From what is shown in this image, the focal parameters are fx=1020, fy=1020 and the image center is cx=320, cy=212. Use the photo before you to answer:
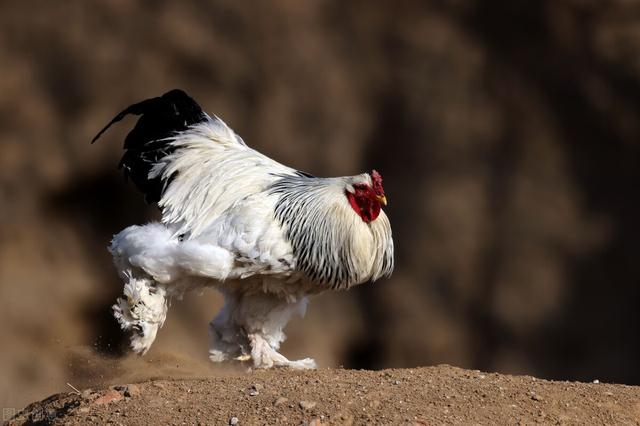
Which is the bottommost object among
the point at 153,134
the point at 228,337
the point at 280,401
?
the point at 228,337

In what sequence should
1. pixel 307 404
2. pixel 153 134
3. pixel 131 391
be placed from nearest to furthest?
pixel 307 404
pixel 131 391
pixel 153 134

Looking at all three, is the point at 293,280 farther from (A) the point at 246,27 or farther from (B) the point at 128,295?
(A) the point at 246,27

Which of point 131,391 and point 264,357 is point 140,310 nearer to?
point 131,391

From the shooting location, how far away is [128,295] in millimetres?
5570

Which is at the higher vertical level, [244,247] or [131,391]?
[244,247]

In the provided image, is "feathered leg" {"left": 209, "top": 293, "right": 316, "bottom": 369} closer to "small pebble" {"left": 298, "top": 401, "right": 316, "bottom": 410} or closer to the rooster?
the rooster

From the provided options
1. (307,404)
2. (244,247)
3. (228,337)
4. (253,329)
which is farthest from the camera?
(228,337)

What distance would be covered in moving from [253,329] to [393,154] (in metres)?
2.77

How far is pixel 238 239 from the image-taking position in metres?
5.54

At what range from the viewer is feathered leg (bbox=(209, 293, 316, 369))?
594 centimetres

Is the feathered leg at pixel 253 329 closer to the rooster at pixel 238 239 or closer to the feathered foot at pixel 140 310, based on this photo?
the rooster at pixel 238 239

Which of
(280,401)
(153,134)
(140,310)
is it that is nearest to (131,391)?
(140,310)

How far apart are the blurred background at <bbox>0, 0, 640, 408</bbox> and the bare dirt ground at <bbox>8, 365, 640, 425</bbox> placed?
296cm

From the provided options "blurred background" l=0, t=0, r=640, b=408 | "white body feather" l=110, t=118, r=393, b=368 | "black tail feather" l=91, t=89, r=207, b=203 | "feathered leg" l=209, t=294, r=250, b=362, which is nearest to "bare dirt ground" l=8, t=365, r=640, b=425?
"white body feather" l=110, t=118, r=393, b=368
